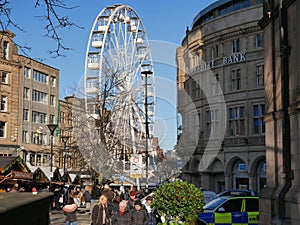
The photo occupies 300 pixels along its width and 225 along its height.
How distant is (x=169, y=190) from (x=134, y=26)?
1429 inches

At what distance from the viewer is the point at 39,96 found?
69.9m

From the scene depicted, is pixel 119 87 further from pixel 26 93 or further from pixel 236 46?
pixel 26 93

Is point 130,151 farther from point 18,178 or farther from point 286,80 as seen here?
point 286,80

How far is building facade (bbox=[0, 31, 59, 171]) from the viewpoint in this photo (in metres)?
61.7

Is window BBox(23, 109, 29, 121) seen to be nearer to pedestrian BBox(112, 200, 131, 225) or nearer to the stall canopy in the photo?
the stall canopy

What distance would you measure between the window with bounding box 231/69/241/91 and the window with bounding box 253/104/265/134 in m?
2.75

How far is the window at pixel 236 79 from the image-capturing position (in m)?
48.6

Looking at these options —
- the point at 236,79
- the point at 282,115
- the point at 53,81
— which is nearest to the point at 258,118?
the point at 236,79

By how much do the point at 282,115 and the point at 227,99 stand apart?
32786mm

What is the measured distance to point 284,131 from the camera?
16.4 m

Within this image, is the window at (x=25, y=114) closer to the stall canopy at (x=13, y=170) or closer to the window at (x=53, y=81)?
the window at (x=53, y=81)

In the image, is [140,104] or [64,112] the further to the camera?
[64,112]

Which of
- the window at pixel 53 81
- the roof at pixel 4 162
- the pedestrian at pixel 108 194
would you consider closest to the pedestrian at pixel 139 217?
the pedestrian at pixel 108 194

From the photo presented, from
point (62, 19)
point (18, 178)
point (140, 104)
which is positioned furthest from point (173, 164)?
point (62, 19)
